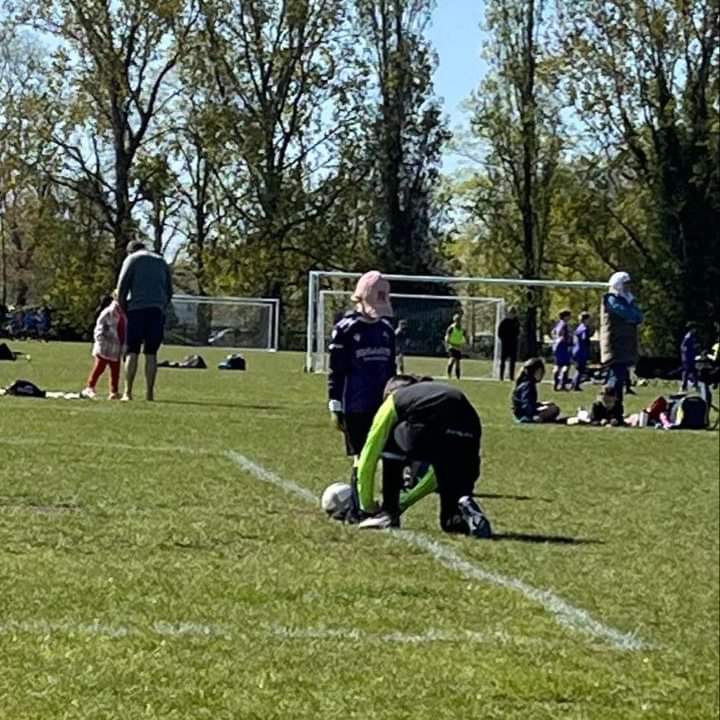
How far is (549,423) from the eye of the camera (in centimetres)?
2108

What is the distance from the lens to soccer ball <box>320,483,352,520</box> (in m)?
9.95

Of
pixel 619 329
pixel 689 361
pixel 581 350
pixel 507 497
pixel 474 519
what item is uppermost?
pixel 619 329

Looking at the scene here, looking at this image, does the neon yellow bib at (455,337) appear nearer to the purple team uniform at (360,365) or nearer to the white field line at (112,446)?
the white field line at (112,446)

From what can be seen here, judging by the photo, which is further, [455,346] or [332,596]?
[455,346]

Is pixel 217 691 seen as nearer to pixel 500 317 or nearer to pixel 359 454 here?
pixel 359 454

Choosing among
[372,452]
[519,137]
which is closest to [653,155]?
[519,137]

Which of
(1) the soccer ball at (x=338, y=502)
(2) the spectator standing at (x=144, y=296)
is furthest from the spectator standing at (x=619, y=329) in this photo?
(1) the soccer ball at (x=338, y=502)

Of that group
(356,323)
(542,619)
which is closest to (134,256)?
(356,323)

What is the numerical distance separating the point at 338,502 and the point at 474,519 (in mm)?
1095

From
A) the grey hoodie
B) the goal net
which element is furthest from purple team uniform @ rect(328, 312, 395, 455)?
the goal net

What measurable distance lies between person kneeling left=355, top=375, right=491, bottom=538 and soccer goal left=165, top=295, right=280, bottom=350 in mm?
41959

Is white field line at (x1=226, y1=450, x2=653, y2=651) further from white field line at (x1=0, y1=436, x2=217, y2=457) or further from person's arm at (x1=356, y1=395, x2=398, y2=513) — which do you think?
white field line at (x1=0, y1=436, x2=217, y2=457)

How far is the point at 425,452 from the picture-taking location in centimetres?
925

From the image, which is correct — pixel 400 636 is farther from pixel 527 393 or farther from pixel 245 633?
pixel 527 393
